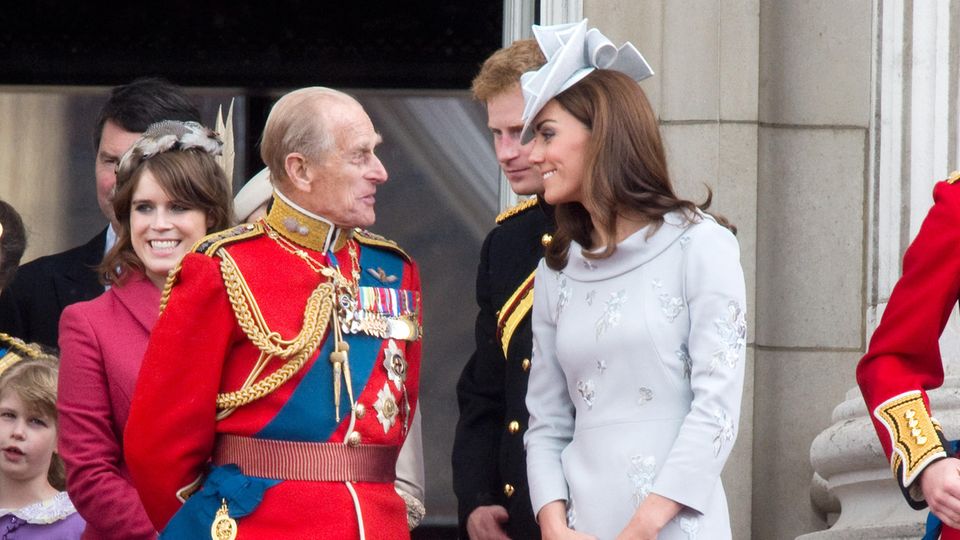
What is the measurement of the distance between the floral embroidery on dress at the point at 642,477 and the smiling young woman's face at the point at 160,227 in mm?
1484

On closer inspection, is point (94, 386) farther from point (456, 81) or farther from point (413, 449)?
point (456, 81)

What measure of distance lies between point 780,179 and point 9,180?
3886 mm

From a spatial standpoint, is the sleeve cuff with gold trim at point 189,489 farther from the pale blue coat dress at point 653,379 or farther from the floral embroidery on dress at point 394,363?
the pale blue coat dress at point 653,379

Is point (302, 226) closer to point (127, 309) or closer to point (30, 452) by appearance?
point (127, 309)

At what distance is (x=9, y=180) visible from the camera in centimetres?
927

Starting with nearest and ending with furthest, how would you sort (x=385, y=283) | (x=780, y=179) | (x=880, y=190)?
1. (x=385, y=283)
2. (x=880, y=190)
3. (x=780, y=179)

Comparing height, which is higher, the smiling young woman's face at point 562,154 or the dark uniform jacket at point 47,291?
the smiling young woman's face at point 562,154

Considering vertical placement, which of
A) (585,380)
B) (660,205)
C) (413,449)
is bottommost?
(413,449)

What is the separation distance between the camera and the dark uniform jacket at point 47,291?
623 cm

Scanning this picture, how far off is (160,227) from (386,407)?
885 mm

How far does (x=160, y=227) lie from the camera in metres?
5.14

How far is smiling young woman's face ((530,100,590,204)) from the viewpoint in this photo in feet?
14.4

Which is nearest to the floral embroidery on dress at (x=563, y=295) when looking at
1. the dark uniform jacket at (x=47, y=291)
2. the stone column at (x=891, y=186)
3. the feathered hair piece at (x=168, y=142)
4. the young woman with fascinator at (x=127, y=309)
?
the young woman with fascinator at (x=127, y=309)

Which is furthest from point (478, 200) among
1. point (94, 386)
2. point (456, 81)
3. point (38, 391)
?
point (94, 386)
